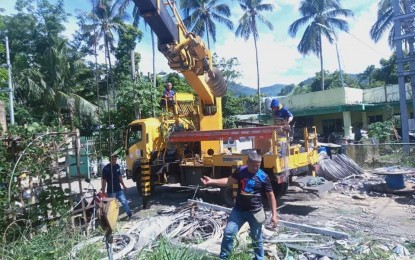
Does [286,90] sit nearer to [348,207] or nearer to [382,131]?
[382,131]

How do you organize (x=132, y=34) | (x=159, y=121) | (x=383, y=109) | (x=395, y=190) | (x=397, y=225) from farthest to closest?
1. (x=132, y=34)
2. (x=383, y=109)
3. (x=159, y=121)
4. (x=395, y=190)
5. (x=397, y=225)

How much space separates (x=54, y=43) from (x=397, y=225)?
25.6 metres

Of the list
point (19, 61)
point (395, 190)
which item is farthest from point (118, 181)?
point (19, 61)

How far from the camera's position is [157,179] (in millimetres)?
10867

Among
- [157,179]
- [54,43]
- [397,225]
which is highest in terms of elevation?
[54,43]

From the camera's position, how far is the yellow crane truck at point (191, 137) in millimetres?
8492

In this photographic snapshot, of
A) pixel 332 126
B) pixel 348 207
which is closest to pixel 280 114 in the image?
pixel 348 207

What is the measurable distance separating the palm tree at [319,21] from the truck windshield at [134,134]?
25791mm

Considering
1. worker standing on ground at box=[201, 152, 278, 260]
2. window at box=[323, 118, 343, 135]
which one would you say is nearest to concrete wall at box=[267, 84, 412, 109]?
window at box=[323, 118, 343, 135]

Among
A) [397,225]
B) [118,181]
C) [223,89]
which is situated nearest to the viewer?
[397,225]

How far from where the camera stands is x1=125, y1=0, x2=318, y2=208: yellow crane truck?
334 inches

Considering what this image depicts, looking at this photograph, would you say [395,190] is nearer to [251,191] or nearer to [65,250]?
[251,191]

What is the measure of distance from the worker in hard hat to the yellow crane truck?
53 centimetres

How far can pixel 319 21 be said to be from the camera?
112 ft
